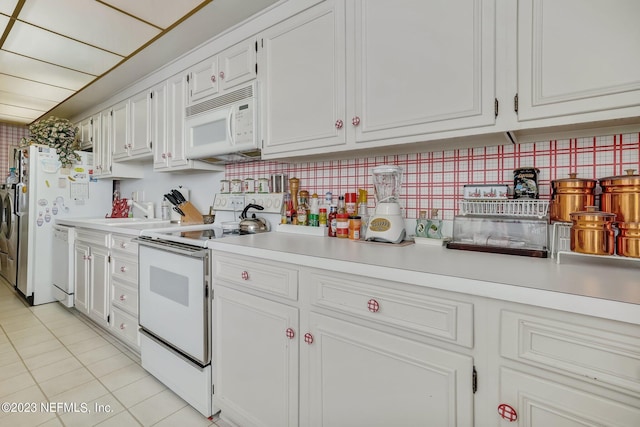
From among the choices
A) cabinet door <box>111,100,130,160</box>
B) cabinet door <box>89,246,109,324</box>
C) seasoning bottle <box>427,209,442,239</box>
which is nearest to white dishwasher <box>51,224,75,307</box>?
cabinet door <box>89,246,109,324</box>

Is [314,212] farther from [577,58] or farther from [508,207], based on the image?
[577,58]

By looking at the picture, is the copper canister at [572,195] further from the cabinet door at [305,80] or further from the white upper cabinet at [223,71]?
the white upper cabinet at [223,71]

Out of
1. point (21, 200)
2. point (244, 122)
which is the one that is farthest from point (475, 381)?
point (21, 200)

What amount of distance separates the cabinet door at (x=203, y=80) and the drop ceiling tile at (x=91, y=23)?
0.32 metres

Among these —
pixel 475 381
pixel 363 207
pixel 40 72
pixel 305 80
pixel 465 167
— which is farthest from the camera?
pixel 40 72

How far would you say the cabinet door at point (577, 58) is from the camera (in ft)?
2.94

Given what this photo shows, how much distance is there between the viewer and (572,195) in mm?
1133

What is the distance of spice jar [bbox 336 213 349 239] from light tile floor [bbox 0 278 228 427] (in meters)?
1.11

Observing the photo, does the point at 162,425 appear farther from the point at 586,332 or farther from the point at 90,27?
the point at 90,27

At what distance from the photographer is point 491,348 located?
0.79 meters

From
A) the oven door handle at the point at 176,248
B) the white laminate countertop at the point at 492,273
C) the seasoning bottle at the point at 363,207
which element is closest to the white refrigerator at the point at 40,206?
the oven door handle at the point at 176,248

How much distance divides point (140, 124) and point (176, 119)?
0.68 meters

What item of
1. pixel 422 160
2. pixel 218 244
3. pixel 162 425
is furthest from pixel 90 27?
pixel 162 425

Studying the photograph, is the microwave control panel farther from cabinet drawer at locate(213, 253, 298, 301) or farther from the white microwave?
cabinet drawer at locate(213, 253, 298, 301)
